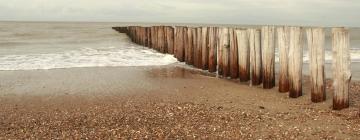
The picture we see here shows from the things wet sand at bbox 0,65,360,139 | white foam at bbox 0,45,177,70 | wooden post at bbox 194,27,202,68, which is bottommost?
wet sand at bbox 0,65,360,139

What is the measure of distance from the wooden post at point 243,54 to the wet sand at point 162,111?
0.25m

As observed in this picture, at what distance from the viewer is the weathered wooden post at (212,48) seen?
11366mm

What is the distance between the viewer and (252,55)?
364 inches

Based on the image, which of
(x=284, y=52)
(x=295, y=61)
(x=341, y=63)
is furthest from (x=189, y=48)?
(x=341, y=63)

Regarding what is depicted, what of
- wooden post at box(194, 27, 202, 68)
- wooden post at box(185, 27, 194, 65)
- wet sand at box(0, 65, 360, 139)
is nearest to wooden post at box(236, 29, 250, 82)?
wet sand at box(0, 65, 360, 139)

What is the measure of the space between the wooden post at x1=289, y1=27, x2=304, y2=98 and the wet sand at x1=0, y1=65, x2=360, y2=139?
19 cm

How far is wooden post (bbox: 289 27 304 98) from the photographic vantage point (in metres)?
7.67

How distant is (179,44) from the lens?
1457cm

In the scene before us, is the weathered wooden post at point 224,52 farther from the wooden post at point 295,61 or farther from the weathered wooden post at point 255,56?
the wooden post at point 295,61

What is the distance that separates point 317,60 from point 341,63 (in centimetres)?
52

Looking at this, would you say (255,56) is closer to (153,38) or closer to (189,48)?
(189,48)

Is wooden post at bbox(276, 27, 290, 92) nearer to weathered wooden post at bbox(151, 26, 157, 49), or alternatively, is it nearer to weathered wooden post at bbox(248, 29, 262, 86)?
weathered wooden post at bbox(248, 29, 262, 86)

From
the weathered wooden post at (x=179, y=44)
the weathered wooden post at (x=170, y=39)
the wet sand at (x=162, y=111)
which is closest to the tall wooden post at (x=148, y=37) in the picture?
the weathered wooden post at (x=170, y=39)

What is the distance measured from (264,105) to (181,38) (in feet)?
23.7
